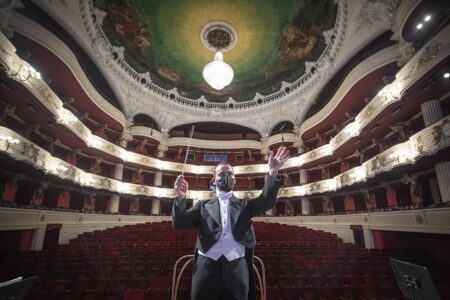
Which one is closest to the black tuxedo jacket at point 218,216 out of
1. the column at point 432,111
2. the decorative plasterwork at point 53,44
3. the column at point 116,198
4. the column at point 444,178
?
the column at point 444,178

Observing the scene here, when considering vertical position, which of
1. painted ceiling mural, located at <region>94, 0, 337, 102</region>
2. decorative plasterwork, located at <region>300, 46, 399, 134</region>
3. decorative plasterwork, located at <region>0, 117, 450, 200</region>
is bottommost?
decorative plasterwork, located at <region>0, 117, 450, 200</region>

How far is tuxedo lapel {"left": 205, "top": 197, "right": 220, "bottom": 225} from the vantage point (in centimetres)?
158

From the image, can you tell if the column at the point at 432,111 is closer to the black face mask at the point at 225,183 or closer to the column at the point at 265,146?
the black face mask at the point at 225,183

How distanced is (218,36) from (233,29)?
1.04 m

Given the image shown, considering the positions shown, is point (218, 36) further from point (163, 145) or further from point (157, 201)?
point (157, 201)

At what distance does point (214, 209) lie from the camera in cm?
165

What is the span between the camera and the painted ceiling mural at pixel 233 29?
39.5ft

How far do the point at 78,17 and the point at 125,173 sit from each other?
10.6 m

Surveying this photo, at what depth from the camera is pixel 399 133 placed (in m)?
10.3

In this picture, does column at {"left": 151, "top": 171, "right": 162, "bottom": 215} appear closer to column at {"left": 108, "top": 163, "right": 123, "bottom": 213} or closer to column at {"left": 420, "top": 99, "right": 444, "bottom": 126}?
column at {"left": 108, "top": 163, "right": 123, "bottom": 213}

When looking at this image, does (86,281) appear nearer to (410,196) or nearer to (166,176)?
(410,196)

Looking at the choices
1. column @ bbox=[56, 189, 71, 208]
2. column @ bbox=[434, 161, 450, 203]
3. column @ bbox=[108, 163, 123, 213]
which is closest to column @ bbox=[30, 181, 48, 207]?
column @ bbox=[56, 189, 71, 208]

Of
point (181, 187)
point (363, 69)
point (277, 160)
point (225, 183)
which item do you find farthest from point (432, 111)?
point (181, 187)

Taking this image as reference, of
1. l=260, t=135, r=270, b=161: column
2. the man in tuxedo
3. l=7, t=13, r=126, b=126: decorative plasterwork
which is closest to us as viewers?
the man in tuxedo
